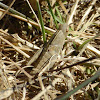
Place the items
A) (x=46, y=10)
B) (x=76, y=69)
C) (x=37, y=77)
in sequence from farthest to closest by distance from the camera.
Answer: (x=46, y=10) → (x=76, y=69) → (x=37, y=77)

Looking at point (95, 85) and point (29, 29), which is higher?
point (29, 29)

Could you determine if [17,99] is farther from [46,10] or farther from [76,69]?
[46,10]

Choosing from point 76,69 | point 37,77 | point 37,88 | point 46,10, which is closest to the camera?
point 37,77

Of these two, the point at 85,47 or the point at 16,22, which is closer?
the point at 85,47

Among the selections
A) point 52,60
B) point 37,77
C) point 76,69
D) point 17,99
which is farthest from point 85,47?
point 17,99

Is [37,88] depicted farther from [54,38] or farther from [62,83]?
[54,38]

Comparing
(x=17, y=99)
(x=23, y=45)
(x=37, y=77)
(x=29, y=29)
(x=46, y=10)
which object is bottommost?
(x=17, y=99)

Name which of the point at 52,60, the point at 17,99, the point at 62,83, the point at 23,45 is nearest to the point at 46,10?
the point at 23,45
